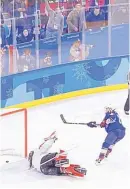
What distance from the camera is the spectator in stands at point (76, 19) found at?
706cm

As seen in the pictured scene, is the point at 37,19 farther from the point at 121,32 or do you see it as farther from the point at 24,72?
the point at 121,32

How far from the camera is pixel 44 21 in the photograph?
679cm

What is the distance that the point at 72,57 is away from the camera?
23.1 ft

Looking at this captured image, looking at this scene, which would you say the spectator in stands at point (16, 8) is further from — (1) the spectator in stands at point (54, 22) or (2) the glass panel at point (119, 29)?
(2) the glass panel at point (119, 29)

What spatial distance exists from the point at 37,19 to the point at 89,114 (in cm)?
136

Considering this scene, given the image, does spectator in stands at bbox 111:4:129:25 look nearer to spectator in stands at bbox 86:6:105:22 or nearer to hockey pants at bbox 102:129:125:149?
spectator in stands at bbox 86:6:105:22

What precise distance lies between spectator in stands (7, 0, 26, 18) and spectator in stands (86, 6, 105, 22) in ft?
3.22

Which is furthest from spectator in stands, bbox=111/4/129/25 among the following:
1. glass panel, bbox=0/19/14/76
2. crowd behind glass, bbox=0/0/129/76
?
glass panel, bbox=0/19/14/76

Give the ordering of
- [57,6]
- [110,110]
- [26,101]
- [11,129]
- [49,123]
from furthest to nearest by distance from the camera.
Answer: [57,6] < [26,101] < [49,123] < [11,129] < [110,110]

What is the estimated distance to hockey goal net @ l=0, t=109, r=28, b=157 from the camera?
4891mm

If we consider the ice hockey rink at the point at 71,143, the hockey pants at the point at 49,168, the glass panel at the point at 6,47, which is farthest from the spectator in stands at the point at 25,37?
the hockey pants at the point at 49,168

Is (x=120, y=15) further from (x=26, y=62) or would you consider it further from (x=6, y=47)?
(x=6, y=47)

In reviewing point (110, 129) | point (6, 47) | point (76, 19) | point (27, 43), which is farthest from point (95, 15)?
point (110, 129)

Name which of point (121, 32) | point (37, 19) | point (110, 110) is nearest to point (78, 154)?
point (110, 110)
